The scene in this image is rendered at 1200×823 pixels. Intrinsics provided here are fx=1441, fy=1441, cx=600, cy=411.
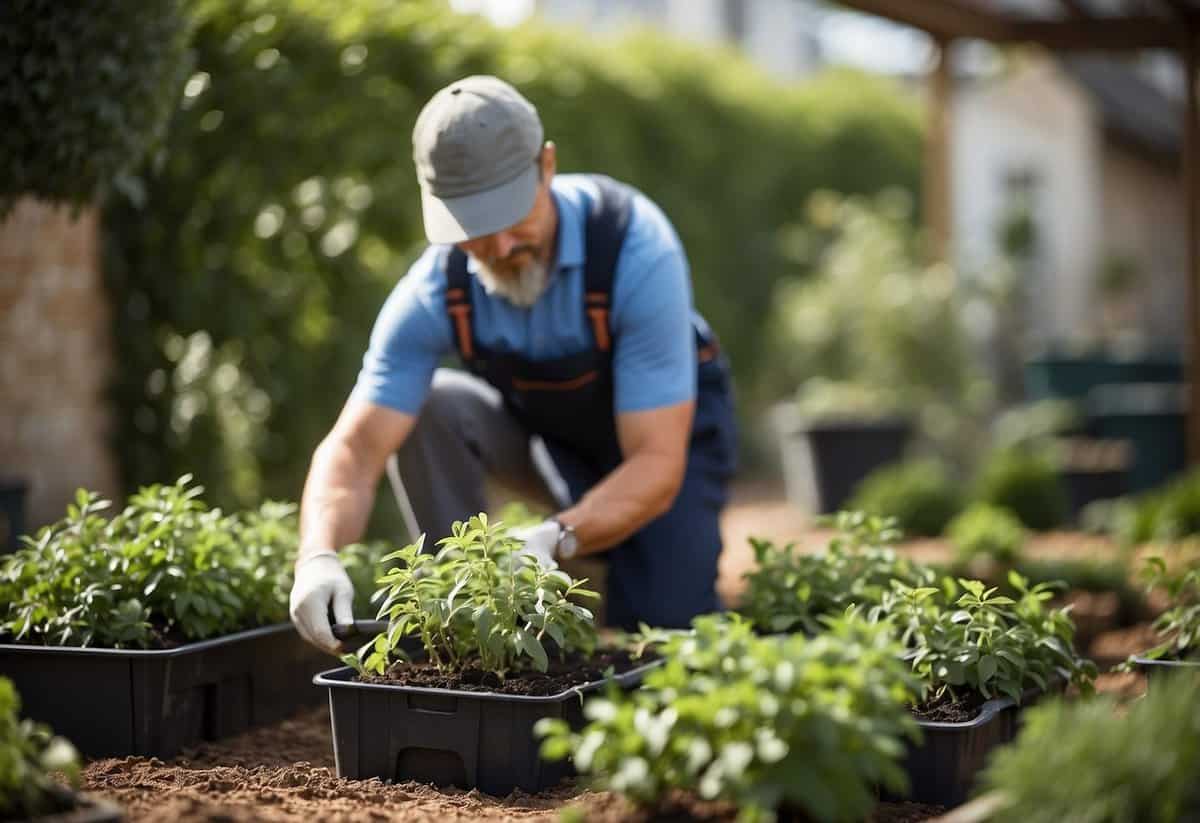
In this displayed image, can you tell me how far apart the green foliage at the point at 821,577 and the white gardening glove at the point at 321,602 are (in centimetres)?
77

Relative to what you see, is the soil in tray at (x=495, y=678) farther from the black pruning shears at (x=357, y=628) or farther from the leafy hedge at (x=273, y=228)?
the leafy hedge at (x=273, y=228)

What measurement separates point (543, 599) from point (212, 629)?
0.74 m

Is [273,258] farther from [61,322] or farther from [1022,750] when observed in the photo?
[1022,750]

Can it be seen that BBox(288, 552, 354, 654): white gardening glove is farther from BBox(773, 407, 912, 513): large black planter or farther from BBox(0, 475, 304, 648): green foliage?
BBox(773, 407, 912, 513): large black planter

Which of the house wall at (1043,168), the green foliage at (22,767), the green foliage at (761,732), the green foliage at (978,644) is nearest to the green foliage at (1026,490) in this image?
the green foliage at (978,644)

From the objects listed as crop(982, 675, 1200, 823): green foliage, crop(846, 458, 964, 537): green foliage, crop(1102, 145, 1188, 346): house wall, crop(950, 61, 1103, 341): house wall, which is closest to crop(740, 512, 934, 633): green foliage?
crop(982, 675, 1200, 823): green foliage

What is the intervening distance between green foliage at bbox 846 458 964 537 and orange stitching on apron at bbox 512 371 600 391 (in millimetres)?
2488

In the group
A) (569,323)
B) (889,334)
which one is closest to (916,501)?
(889,334)

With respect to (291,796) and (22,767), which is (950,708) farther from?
(22,767)

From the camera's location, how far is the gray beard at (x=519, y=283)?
120 inches

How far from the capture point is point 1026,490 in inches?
227

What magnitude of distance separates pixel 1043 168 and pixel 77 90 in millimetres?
15671

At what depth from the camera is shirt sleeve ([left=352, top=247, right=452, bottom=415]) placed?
10.0 ft

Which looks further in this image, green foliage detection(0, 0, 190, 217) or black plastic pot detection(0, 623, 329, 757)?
green foliage detection(0, 0, 190, 217)
